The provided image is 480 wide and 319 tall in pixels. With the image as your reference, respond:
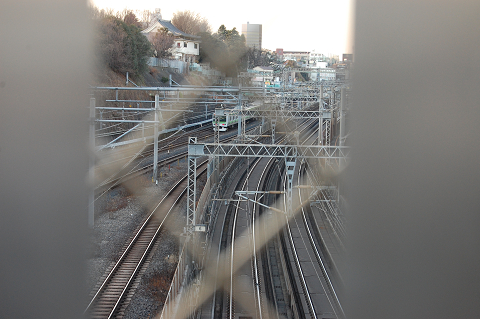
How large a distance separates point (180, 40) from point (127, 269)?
18.8m

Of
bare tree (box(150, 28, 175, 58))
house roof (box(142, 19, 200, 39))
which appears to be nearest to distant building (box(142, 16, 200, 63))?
house roof (box(142, 19, 200, 39))

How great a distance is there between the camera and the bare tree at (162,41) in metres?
21.2

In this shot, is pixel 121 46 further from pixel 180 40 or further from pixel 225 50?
pixel 225 50

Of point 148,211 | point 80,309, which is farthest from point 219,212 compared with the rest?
point 80,309

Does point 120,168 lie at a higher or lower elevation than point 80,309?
lower

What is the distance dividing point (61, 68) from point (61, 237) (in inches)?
12.6

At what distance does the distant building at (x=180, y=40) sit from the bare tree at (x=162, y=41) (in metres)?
0.53

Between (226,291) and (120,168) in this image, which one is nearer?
(226,291)

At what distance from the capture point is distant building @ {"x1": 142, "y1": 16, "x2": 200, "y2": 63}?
72.9 feet

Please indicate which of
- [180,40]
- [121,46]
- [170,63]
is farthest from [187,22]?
[121,46]

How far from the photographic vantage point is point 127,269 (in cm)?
586

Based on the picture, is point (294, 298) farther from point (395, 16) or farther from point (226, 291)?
point (395, 16)

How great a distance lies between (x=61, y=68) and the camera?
2.68ft

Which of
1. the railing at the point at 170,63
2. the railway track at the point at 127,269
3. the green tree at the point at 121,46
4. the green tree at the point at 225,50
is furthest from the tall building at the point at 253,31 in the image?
the green tree at the point at 121,46
